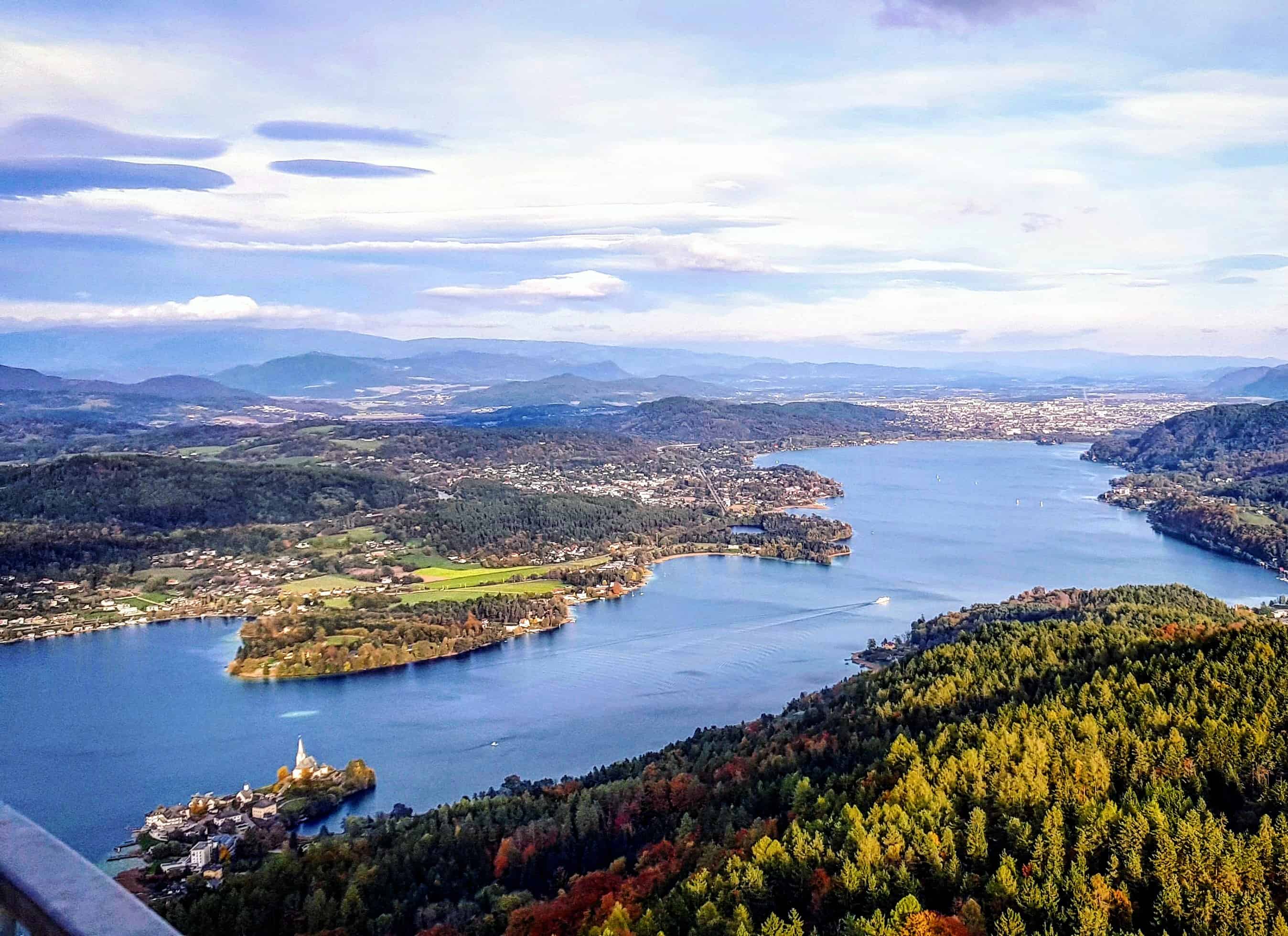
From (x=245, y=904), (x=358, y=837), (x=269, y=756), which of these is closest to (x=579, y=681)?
→ (x=269, y=756)

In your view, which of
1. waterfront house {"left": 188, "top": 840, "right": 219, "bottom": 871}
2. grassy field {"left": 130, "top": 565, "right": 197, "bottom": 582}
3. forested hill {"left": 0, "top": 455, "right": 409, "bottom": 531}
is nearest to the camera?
waterfront house {"left": 188, "top": 840, "right": 219, "bottom": 871}

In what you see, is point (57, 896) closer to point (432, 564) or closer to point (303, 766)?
point (303, 766)

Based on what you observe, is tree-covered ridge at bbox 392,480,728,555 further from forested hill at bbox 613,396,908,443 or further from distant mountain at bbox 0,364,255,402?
distant mountain at bbox 0,364,255,402

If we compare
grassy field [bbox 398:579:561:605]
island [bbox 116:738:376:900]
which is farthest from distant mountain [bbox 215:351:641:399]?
island [bbox 116:738:376:900]

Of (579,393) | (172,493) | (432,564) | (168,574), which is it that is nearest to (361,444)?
(172,493)

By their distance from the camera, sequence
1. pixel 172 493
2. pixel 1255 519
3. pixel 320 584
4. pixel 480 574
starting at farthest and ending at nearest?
1. pixel 1255 519
2. pixel 172 493
3. pixel 480 574
4. pixel 320 584

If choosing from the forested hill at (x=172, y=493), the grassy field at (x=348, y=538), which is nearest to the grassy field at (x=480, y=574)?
the grassy field at (x=348, y=538)
